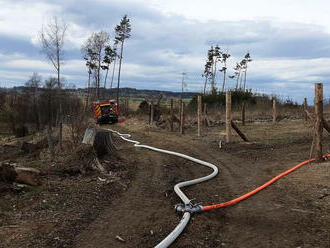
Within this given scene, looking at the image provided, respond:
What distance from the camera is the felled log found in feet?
21.1

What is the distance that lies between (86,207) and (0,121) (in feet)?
90.1

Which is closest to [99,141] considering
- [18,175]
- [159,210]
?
[18,175]

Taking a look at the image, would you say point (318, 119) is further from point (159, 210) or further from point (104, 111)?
point (104, 111)

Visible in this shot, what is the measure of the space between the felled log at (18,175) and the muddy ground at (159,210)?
22 cm

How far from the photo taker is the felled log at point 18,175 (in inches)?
253

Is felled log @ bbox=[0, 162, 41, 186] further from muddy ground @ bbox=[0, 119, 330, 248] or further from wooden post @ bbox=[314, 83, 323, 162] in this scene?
wooden post @ bbox=[314, 83, 323, 162]

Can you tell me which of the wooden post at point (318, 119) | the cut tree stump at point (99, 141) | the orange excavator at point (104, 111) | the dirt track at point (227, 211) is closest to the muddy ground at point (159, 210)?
the dirt track at point (227, 211)

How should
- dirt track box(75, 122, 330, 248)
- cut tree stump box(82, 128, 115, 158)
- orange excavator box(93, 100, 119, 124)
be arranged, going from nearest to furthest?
dirt track box(75, 122, 330, 248), cut tree stump box(82, 128, 115, 158), orange excavator box(93, 100, 119, 124)

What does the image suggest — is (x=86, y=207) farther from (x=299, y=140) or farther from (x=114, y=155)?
(x=299, y=140)

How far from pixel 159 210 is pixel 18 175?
2823mm

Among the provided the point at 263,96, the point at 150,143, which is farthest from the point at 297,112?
the point at 150,143

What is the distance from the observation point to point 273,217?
5336mm

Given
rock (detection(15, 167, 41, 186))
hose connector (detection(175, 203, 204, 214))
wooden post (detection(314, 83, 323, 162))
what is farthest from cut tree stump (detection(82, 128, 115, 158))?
wooden post (detection(314, 83, 323, 162))

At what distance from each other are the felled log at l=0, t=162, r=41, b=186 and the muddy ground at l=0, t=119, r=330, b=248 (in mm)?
220
